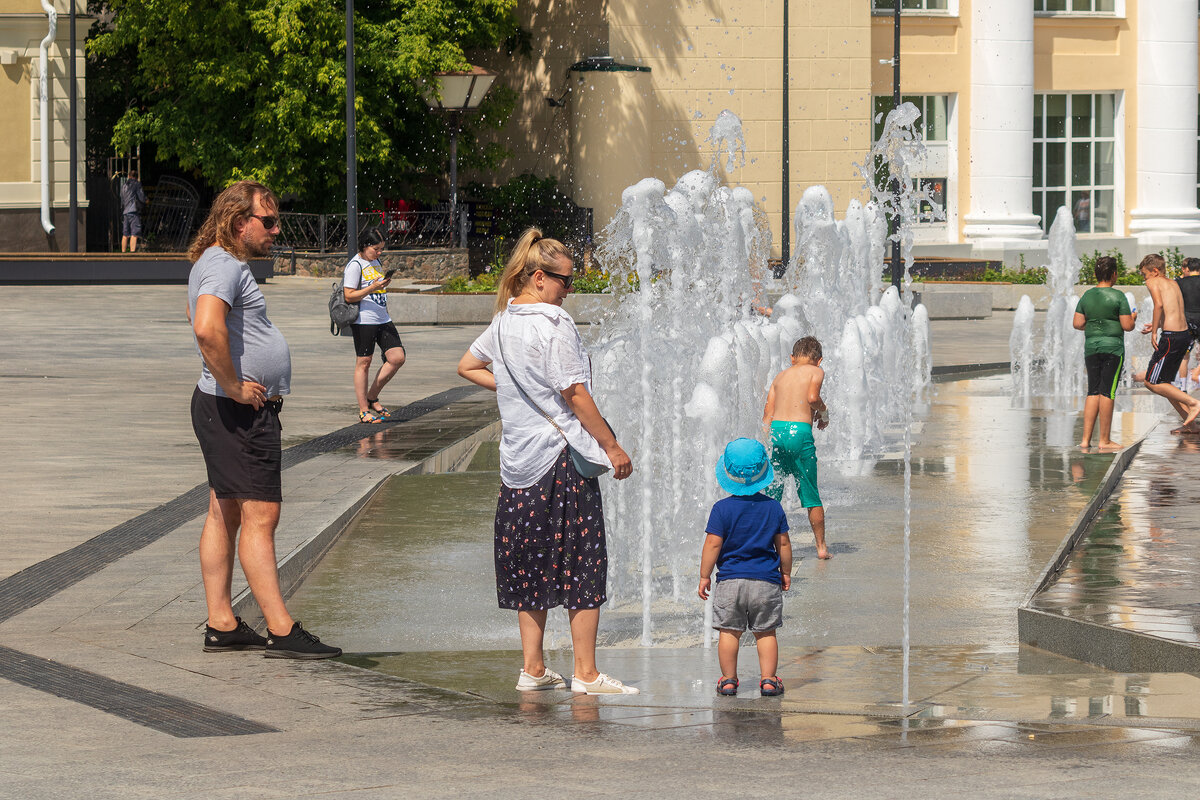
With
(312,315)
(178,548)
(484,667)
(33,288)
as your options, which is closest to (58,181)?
(33,288)

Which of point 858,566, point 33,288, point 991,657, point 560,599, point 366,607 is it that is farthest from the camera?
point 33,288

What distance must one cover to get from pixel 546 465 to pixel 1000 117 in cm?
3430

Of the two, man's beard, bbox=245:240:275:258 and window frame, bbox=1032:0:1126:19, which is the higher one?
window frame, bbox=1032:0:1126:19

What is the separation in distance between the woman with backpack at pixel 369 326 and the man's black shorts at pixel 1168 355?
20.4ft

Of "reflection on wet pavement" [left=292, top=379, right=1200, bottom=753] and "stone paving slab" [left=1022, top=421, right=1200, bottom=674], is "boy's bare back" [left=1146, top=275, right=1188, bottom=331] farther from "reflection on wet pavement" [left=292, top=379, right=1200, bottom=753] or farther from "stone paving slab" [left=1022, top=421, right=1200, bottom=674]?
"stone paving slab" [left=1022, top=421, right=1200, bottom=674]

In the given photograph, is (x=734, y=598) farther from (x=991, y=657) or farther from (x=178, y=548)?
(x=178, y=548)

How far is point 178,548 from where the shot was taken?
8.37m

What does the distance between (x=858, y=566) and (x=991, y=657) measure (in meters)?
2.05

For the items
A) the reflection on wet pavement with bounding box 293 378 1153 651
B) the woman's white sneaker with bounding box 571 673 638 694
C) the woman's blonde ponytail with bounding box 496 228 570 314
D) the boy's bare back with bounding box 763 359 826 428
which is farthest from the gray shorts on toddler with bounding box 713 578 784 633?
the boy's bare back with bounding box 763 359 826 428

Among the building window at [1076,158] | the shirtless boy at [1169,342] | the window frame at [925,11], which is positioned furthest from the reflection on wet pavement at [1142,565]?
the building window at [1076,158]

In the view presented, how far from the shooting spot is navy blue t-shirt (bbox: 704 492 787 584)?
20.6ft

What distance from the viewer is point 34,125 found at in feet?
110

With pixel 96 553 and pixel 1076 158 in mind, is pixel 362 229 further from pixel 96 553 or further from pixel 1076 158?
pixel 96 553

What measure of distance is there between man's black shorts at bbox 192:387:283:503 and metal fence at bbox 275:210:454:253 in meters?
26.4
